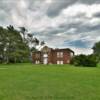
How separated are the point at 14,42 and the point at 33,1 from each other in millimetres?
38987

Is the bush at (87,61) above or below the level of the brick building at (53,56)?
below

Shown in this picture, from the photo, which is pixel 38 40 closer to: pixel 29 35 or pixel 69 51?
pixel 29 35

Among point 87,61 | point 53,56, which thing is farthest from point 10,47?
point 87,61

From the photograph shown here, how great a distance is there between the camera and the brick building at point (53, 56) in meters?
65.3

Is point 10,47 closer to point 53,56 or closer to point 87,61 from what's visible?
point 53,56

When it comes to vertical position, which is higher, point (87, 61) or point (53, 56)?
point (53, 56)

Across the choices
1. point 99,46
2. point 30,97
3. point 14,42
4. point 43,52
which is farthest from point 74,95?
point 99,46

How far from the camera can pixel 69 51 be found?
216 feet

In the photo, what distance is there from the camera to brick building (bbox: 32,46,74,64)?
65.3m

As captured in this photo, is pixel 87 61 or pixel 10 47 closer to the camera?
pixel 87 61

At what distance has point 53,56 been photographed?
67.9m

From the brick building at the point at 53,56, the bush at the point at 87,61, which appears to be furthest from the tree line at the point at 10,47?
the bush at the point at 87,61

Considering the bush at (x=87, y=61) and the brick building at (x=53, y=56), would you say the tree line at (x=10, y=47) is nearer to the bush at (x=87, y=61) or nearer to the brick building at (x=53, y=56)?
the brick building at (x=53, y=56)

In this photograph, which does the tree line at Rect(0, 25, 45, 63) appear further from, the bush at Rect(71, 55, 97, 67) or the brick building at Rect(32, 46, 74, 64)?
the bush at Rect(71, 55, 97, 67)
